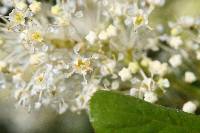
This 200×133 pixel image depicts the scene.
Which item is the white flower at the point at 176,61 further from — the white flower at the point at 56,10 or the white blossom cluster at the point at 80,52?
the white flower at the point at 56,10

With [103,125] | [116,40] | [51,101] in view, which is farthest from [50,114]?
[103,125]

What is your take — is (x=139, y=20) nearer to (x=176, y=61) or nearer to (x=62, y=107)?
(x=176, y=61)

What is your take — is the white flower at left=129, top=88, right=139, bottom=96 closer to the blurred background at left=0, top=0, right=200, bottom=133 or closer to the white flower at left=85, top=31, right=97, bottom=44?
the white flower at left=85, top=31, right=97, bottom=44

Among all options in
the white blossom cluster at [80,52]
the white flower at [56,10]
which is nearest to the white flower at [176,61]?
the white blossom cluster at [80,52]

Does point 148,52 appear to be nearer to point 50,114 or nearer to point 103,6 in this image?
point 103,6

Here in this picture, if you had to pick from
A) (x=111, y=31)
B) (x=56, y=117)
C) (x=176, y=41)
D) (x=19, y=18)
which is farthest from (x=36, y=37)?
(x=56, y=117)

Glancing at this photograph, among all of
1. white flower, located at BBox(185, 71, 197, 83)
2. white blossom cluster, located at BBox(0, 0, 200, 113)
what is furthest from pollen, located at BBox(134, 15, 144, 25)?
white flower, located at BBox(185, 71, 197, 83)
